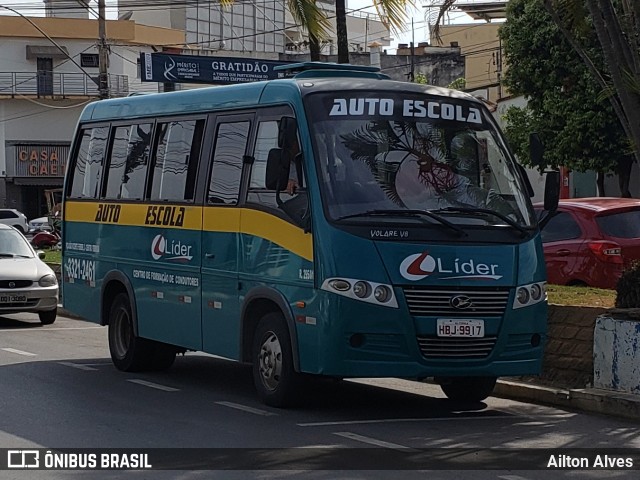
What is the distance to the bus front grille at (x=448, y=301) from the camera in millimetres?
10117

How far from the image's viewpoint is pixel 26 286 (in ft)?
63.1

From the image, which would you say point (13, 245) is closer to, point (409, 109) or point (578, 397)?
point (409, 109)

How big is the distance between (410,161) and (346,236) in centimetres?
105

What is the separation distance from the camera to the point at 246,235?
443 inches

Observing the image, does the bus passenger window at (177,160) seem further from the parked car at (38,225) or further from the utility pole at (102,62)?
the parked car at (38,225)

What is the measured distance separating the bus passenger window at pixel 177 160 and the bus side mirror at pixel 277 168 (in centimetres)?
192

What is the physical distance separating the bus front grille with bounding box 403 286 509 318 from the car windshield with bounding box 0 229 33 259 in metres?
11.4

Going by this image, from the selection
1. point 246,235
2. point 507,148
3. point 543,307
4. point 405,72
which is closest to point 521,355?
point 543,307

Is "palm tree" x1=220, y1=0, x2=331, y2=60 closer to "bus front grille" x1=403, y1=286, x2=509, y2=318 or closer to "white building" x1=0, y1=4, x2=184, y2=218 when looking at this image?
"bus front grille" x1=403, y1=286, x2=509, y2=318

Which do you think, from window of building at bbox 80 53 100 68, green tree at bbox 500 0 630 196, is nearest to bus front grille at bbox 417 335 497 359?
green tree at bbox 500 0 630 196

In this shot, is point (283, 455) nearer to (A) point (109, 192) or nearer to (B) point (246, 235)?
(B) point (246, 235)

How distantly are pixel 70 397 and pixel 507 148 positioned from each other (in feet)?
15.1

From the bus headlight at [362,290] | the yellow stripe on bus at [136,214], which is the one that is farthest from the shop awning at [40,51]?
the bus headlight at [362,290]

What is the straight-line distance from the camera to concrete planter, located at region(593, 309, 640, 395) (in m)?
11.0
